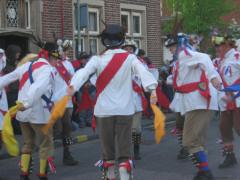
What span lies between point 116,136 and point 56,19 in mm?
10812

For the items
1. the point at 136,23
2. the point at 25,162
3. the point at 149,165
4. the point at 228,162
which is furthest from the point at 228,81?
the point at 136,23

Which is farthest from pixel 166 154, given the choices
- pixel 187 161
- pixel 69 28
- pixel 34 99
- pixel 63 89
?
pixel 69 28

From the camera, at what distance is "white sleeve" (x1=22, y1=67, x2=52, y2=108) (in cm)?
704

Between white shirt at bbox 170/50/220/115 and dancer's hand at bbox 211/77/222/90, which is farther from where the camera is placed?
white shirt at bbox 170/50/220/115

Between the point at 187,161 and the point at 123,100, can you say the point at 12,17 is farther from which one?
the point at 123,100

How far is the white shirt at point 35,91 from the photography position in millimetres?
7086

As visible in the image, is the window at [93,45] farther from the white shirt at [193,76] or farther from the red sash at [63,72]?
the white shirt at [193,76]

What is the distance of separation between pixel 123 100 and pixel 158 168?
273 cm

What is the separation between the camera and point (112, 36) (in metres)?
6.50

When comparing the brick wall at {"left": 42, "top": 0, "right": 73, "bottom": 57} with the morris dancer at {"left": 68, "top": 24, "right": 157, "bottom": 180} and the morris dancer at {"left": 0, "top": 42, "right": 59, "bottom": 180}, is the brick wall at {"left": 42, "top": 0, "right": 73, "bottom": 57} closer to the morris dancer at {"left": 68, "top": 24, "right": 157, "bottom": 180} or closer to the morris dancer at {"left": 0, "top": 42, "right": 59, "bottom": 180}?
the morris dancer at {"left": 0, "top": 42, "right": 59, "bottom": 180}

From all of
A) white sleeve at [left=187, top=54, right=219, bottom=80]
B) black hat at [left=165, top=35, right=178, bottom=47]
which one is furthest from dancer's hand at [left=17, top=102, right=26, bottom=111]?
black hat at [left=165, top=35, right=178, bottom=47]

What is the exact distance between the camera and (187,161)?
30.9 ft

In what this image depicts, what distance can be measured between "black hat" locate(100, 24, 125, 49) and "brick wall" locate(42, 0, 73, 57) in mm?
10000

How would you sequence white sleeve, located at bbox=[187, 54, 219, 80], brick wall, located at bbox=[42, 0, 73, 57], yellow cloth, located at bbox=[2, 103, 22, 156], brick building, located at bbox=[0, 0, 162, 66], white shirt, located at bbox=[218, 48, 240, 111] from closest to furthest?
yellow cloth, located at bbox=[2, 103, 22, 156]
white sleeve, located at bbox=[187, 54, 219, 80]
white shirt, located at bbox=[218, 48, 240, 111]
brick building, located at bbox=[0, 0, 162, 66]
brick wall, located at bbox=[42, 0, 73, 57]
